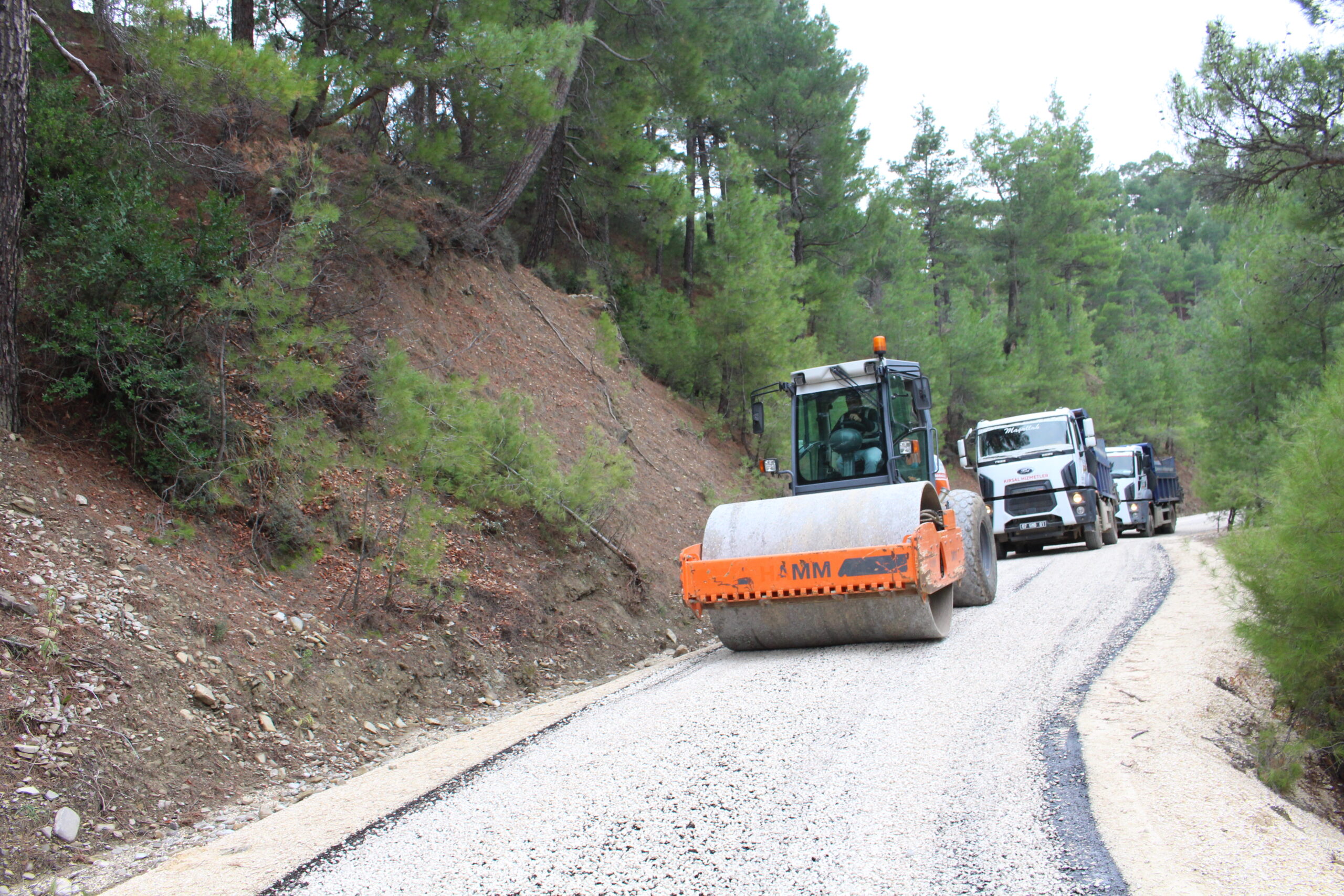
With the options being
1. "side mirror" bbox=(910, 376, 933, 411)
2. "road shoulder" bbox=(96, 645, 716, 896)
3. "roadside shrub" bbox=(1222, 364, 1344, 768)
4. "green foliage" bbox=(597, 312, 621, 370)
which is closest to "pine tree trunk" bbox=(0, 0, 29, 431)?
"road shoulder" bbox=(96, 645, 716, 896)

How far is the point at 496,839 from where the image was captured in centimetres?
384

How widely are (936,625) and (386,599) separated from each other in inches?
175

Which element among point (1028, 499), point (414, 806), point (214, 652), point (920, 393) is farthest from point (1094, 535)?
point (214, 652)

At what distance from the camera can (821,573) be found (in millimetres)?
6605

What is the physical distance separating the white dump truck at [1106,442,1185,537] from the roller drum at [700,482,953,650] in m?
17.9

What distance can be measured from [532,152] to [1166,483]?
2082cm

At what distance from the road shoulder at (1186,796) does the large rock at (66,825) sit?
4501 mm

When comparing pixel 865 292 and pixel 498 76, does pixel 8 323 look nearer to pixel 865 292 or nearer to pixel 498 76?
pixel 498 76

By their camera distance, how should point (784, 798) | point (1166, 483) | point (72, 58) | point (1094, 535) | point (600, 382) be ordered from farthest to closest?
point (1166, 483) → point (1094, 535) → point (600, 382) → point (72, 58) → point (784, 798)

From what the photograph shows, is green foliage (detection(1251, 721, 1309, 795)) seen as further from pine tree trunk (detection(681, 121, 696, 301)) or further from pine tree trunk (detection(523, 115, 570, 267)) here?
pine tree trunk (detection(681, 121, 696, 301))

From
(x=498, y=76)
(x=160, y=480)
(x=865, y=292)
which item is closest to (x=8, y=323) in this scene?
(x=160, y=480)

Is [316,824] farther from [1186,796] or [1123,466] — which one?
[1123,466]

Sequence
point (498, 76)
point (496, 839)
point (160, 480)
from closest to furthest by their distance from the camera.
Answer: point (496, 839)
point (160, 480)
point (498, 76)

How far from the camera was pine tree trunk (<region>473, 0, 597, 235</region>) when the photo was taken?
1396cm
